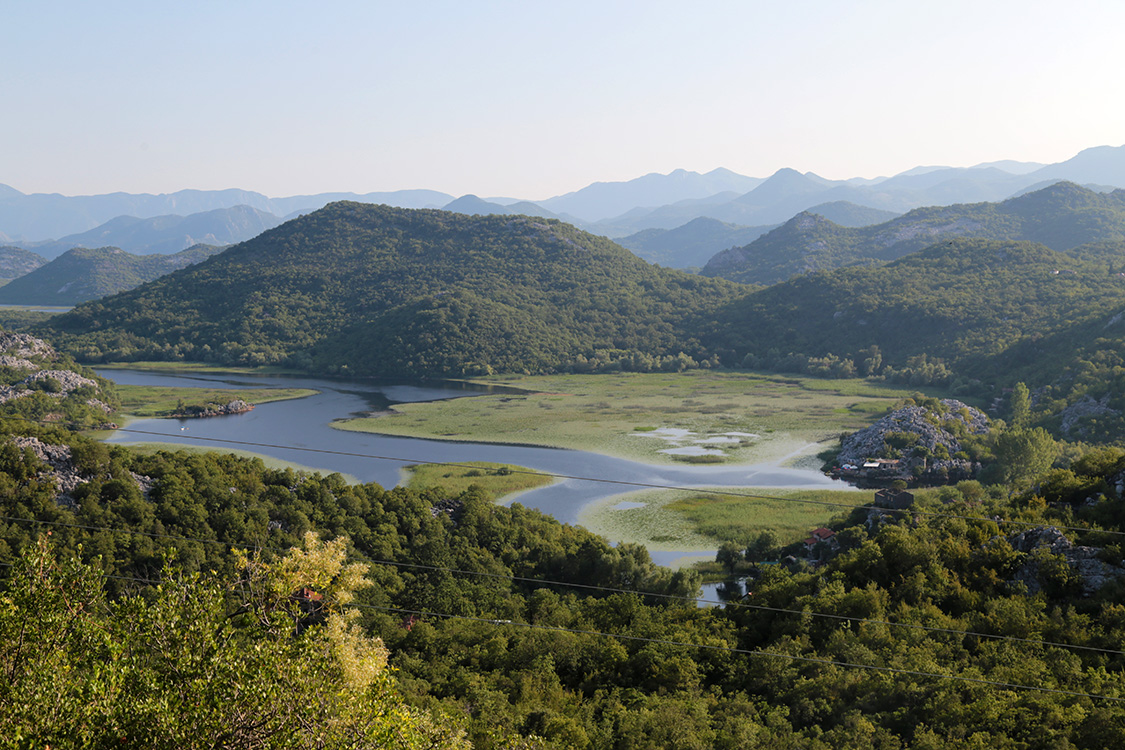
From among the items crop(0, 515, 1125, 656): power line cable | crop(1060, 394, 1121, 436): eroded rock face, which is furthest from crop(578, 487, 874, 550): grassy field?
crop(1060, 394, 1121, 436): eroded rock face

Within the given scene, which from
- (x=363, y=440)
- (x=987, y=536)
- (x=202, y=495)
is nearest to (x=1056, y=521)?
(x=987, y=536)

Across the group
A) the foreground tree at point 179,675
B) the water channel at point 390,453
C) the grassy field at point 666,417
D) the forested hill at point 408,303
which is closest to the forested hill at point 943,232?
the forested hill at point 408,303

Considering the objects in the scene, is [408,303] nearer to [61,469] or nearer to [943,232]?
[61,469]

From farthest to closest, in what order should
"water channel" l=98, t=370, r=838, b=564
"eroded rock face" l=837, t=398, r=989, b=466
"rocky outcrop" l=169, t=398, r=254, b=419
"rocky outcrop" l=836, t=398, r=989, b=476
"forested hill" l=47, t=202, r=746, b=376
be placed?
"forested hill" l=47, t=202, r=746, b=376, "rocky outcrop" l=169, t=398, r=254, b=419, "eroded rock face" l=837, t=398, r=989, b=466, "rocky outcrop" l=836, t=398, r=989, b=476, "water channel" l=98, t=370, r=838, b=564

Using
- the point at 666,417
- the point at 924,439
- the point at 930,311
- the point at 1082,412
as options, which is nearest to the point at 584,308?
the point at 930,311

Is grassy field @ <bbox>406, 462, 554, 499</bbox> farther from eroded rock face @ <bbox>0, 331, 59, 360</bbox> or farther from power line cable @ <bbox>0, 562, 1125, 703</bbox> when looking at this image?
eroded rock face @ <bbox>0, 331, 59, 360</bbox>
